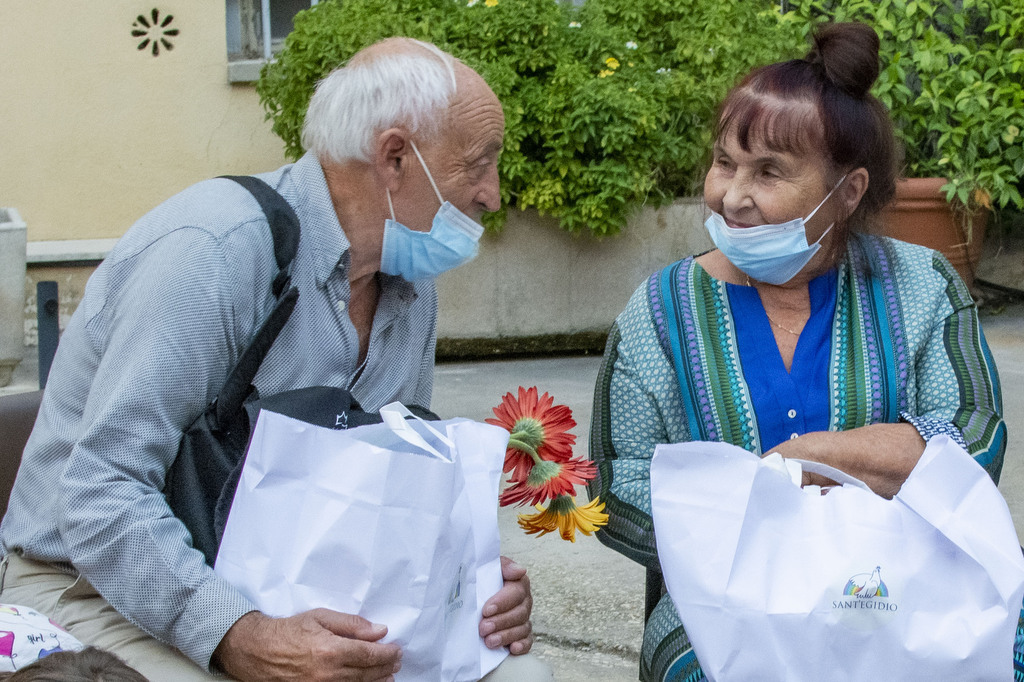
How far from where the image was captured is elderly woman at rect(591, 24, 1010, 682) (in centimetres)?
221

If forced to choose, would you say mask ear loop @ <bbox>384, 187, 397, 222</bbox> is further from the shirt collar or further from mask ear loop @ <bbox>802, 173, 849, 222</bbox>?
mask ear loop @ <bbox>802, 173, 849, 222</bbox>

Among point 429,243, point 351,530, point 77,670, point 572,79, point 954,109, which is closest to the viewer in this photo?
point 77,670

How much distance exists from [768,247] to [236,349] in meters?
1.01

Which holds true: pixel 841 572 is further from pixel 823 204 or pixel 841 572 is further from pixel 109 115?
pixel 109 115

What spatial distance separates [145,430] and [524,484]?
1.95ft

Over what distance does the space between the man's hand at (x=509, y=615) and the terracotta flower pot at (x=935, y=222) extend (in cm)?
447

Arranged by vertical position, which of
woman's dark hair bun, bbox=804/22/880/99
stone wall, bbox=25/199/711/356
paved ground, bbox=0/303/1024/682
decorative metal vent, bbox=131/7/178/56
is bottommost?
paved ground, bbox=0/303/1024/682

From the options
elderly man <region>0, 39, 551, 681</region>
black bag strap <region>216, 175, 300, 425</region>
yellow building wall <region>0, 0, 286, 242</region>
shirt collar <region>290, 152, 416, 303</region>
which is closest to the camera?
elderly man <region>0, 39, 551, 681</region>

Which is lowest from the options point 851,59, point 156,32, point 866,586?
point 866,586

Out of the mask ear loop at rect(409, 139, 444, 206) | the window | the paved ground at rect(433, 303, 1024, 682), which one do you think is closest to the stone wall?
the paved ground at rect(433, 303, 1024, 682)

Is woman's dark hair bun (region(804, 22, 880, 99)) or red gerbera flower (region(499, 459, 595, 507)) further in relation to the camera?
woman's dark hair bun (region(804, 22, 880, 99))

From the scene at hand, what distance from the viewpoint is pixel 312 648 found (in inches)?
64.7

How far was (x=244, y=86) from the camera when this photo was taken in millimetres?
6398

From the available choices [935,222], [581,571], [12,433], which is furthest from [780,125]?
[935,222]
